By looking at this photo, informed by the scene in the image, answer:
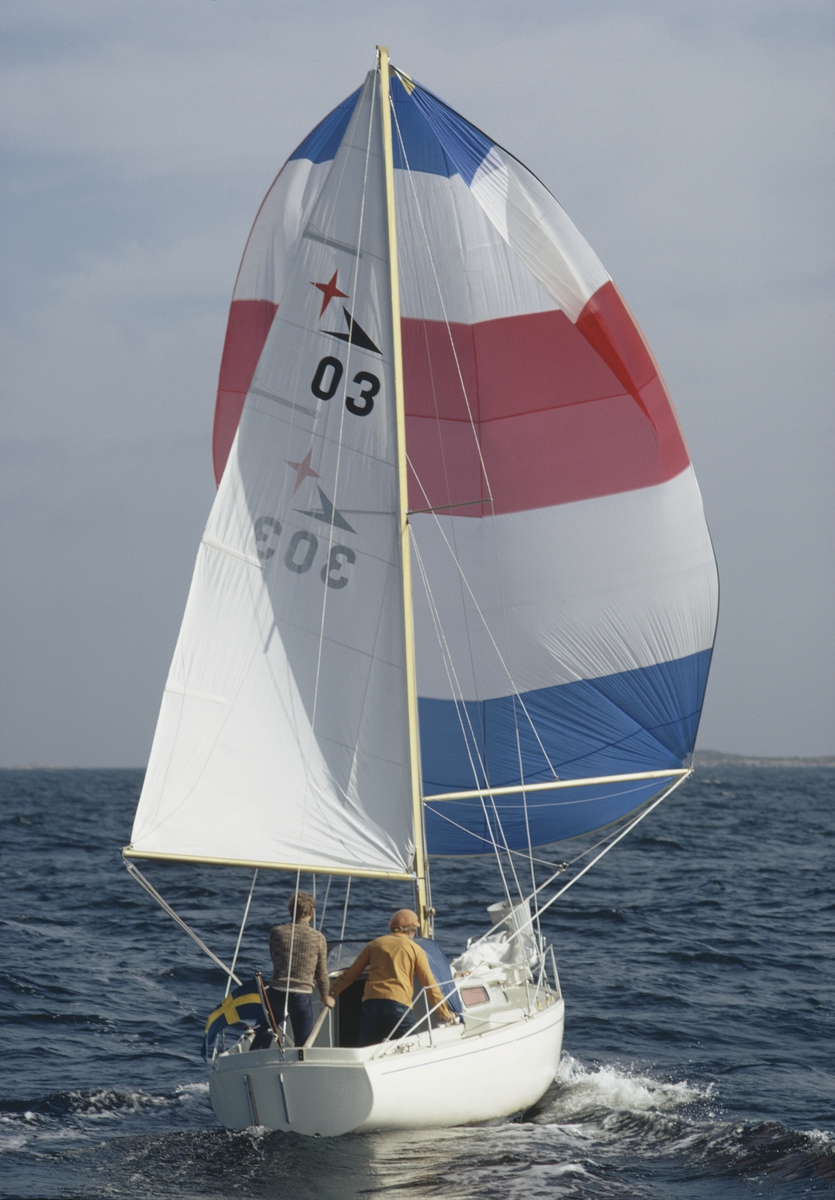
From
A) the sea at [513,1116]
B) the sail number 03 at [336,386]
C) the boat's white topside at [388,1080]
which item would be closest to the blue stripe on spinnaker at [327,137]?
the sail number 03 at [336,386]

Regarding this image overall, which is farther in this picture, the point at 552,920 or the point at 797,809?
the point at 797,809

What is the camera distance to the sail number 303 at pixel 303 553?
9.59 meters

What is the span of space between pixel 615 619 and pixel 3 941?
373 inches

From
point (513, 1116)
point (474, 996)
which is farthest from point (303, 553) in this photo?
point (513, 1116)

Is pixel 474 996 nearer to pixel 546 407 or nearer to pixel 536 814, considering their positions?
pixel 536 814

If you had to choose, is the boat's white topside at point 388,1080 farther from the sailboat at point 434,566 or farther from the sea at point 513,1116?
the sea at point 513,1116

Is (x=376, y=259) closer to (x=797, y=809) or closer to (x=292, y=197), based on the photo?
(x=292, y=197)

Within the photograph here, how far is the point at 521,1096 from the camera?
9078mm

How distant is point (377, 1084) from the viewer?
7.89 m

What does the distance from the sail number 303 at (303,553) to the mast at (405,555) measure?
1.58 feet

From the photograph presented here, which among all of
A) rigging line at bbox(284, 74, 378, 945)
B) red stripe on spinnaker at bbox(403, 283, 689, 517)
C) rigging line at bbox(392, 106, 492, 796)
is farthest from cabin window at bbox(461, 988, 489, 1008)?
red stripe on spinnaker at bbox(403, 283, 689, 517)

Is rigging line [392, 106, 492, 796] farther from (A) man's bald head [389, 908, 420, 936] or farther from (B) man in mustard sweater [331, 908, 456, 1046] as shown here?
(B) man in mustard sweater [331, 908, 456, 1046]

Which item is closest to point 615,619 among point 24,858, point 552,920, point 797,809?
point 552,920

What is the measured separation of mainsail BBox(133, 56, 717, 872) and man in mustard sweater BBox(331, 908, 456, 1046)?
147 centimetres
